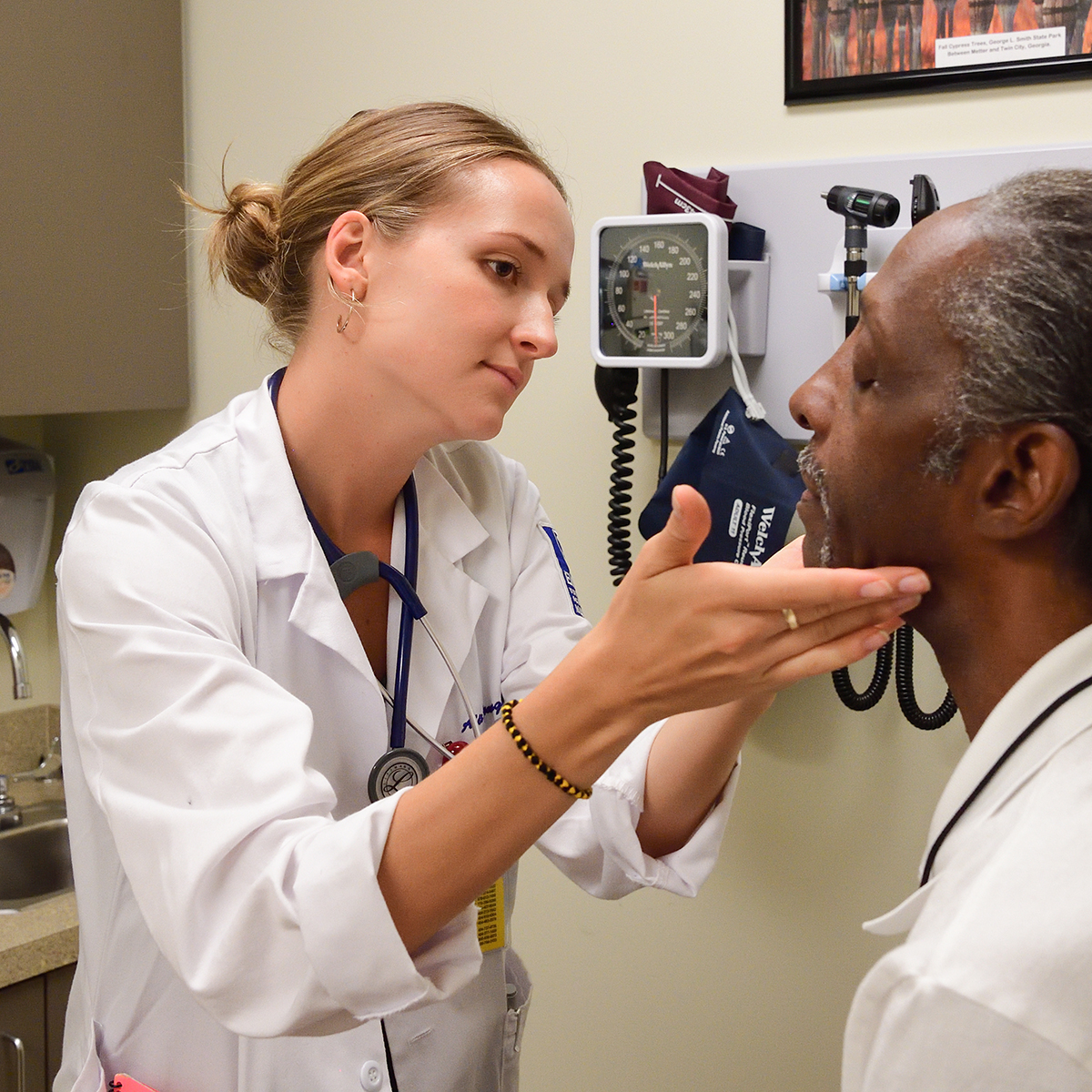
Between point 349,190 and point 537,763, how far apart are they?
0.71 meters

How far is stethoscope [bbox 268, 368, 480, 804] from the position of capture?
4.01 feet

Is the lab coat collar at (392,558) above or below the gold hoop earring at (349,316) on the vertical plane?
below

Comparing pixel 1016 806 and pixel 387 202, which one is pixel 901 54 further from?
pixel 1016 806

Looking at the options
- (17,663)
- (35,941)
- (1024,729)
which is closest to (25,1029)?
(35,941)

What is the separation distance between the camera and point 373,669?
1346mm

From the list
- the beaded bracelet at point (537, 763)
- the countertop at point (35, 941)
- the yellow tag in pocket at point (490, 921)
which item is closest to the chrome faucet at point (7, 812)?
the countertop at point (35, 941)

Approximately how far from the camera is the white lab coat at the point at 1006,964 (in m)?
0.70

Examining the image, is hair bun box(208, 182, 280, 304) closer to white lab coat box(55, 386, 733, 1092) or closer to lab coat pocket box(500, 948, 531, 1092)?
white lab coat box(55, 386, 733, 1092)

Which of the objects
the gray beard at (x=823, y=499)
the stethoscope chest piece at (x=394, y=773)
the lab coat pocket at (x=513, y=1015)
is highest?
the gray beard at (x=823, y=499)

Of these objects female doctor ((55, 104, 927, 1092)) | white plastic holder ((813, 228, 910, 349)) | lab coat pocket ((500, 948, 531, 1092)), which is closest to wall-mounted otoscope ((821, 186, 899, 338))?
white plastic holder ((813, 228, 910, 349))

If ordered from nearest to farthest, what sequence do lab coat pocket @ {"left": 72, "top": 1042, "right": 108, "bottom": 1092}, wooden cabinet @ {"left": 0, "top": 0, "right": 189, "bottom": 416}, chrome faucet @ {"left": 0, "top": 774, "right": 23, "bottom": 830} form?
1. lab coat pocket @ {"left": 72, "top": 1042, "right": 108, "bottom": 1092}
2. wooden cabinet @ {"left": 0, "top": 0, "right": 189, "bottom": 416}
3. chrome faucet @ {"left": 0, "top": 774, "right": 23, "bottom": 830}

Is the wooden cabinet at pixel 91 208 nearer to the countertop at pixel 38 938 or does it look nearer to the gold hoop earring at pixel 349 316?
the countertop at pixel 38 938

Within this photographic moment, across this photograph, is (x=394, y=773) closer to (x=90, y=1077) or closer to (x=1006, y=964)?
(x=90, y=1077)

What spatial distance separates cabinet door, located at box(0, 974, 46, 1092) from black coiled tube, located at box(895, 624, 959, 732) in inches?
52.0
